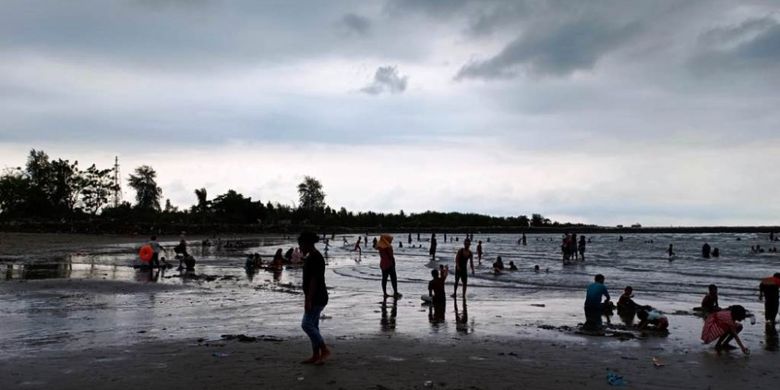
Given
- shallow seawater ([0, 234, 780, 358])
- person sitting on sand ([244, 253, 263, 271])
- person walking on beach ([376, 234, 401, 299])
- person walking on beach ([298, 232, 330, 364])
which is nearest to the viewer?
person walking on beach ([298, 232, 330, 364])

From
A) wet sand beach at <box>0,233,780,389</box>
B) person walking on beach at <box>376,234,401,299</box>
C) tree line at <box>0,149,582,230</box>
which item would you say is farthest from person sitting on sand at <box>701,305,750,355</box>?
tree line at <box>0,149,582,230</box>

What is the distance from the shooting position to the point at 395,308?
55.2 ft

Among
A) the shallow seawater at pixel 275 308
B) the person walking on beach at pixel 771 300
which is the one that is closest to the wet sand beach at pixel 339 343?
the shallow seawater at pixel 275 308

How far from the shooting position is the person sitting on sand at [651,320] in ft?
45.3

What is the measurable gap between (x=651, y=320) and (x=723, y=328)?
2588 millimetres

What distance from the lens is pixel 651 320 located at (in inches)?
557

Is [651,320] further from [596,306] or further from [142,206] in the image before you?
[142,206]

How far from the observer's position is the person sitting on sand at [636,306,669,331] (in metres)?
13.8

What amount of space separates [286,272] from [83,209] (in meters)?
83.6

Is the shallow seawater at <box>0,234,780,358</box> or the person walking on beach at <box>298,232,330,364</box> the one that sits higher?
the person walking on beach at <box>298,232,330,364</box>

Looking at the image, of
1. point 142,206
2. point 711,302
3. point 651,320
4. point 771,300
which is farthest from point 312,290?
point 142,206

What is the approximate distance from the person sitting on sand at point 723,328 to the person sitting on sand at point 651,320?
1823 millimetres

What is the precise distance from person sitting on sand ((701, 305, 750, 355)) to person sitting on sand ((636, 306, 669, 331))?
1.82 metres

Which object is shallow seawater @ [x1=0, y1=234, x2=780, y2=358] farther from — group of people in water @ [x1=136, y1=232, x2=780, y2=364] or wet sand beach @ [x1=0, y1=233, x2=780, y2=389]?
group of people in water @ [x1=136, y1=232, x2=780, y2=364]
